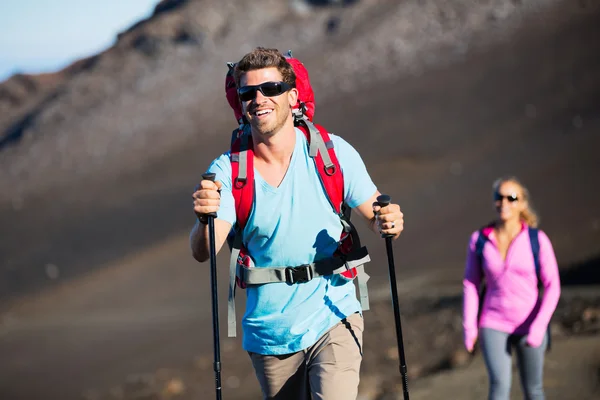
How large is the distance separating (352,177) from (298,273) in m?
0.46

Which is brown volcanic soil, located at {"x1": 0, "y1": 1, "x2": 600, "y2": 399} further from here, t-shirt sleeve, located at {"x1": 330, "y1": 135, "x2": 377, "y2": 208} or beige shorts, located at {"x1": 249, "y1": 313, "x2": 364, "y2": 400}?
t-shirt sleeve, located at {"x1": 330, "y1": 135, "x2": 377, "y2": 208}

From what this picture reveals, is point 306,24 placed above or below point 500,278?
above

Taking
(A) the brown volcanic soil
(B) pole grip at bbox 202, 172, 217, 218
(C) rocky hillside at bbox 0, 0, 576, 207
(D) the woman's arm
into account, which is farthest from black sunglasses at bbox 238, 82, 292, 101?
(C) rocky hillside at bbox 0, 0, 576, 207

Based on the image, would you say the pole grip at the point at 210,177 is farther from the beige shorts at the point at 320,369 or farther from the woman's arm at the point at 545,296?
the woman's arm at the point at 545,296

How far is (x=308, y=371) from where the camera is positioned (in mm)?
3576

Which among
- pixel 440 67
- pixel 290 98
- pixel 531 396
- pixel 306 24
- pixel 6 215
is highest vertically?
pixel 306 24

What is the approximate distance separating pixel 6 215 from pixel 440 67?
10956 millimetres

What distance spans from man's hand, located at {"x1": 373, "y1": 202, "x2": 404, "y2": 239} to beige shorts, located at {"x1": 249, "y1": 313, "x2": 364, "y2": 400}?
0.41 m

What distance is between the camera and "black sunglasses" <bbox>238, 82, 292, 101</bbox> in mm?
3566

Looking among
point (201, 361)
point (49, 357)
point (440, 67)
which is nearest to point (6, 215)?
point (49, 357)

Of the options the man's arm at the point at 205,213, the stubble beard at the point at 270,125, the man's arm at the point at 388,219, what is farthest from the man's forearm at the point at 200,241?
the man's arm at the point at 388,219

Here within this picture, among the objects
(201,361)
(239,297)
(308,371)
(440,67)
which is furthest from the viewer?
(440,67)

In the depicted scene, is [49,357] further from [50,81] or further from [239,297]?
[50,81]

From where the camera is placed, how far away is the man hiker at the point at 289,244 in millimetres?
3498
